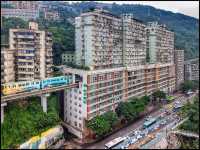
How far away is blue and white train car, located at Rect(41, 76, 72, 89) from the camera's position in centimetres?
4541

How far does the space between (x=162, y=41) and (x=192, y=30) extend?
243 ft

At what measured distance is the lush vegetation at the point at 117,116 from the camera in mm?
46484

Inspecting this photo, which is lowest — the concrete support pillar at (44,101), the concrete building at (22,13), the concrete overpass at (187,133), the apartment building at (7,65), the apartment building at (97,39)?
the concrete overpass at (187,133)

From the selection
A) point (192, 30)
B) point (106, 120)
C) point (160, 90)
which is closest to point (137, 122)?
point (106, 120)

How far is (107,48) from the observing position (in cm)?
5594

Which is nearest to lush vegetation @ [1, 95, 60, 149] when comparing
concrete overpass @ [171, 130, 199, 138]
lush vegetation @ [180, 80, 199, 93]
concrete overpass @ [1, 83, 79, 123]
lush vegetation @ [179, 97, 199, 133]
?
concrete overpass @ [1, 83, 79, 123]

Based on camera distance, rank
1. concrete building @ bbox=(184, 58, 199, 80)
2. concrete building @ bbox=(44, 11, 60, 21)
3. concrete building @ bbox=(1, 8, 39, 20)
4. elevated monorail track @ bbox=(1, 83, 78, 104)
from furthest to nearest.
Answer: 1. concrete building @ bbox=(44, 11, 60, 21)
2. concrete building @ bbox=(184, 58, 199, 80)
3. concrete building @ bbox=(1, 8, 39, 20)
4. elevated monorail track @ bbox=(1, 83, 78, 104)

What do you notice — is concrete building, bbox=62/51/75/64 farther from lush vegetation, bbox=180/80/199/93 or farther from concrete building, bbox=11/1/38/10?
concrete building, bbox=11/1/38/10

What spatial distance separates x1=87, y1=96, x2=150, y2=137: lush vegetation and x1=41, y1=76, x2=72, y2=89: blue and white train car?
733 centimetres

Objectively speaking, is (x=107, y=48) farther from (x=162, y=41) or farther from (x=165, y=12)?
(x=165, y=12)

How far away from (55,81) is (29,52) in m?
6.25

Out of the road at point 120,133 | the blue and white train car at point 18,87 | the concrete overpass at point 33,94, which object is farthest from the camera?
the road at point 120,133

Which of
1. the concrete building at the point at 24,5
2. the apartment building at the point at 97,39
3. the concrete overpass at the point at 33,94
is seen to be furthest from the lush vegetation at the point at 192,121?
the concrete building at the point at 24,5

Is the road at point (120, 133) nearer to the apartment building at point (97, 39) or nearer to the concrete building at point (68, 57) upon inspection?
the apartment building at point (97, 39)
